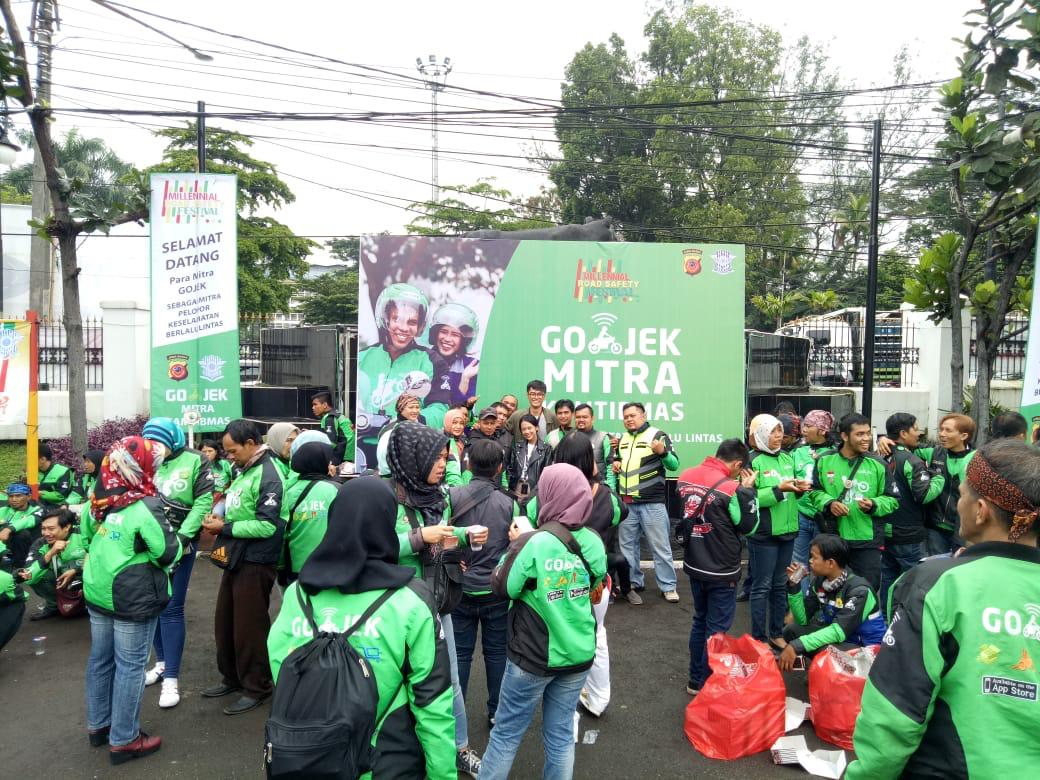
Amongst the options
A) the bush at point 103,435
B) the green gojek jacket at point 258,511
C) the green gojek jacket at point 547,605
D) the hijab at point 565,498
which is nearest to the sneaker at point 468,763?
the green gojek jacket at point 547,605

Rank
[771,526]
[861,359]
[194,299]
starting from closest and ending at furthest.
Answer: [771,526] → [194,299] → [861,359]

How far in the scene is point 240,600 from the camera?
4633 millimetres

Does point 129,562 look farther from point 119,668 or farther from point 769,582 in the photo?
point 769,582

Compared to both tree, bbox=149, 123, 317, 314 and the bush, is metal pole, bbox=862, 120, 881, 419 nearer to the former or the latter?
the bush

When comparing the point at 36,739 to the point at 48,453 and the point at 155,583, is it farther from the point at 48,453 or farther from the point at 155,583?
the point at 48,453

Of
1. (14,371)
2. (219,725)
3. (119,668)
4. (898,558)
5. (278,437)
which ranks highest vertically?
(14,371)

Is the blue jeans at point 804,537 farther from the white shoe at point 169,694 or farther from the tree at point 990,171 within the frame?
the white shoe at point 169,694

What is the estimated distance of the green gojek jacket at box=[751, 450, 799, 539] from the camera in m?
5.33

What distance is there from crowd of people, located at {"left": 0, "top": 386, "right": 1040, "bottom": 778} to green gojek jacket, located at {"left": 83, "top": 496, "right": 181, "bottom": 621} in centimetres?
1

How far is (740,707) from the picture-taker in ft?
13.4

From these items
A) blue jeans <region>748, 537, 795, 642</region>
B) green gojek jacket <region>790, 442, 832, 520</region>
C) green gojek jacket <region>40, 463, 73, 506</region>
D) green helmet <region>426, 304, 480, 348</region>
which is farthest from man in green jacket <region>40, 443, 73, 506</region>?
green gojek jacket <region>790, 442, 832, 520</region>

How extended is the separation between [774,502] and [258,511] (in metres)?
3.50

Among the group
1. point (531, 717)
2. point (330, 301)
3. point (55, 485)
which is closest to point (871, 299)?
point (531, 717)

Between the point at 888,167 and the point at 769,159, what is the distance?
7.03 metres
